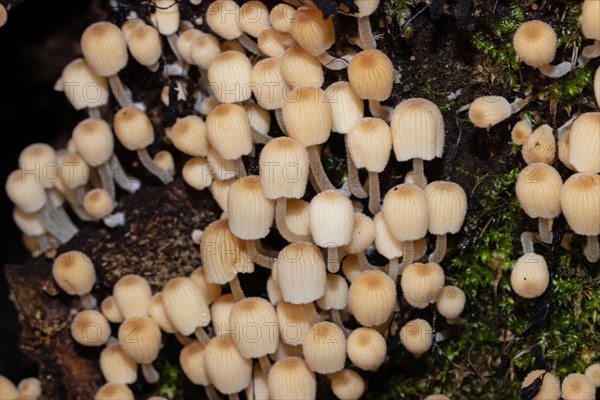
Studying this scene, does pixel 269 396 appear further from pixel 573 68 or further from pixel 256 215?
pixel 573 68

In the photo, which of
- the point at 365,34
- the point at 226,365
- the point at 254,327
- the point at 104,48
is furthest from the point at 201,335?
the point at 365,34

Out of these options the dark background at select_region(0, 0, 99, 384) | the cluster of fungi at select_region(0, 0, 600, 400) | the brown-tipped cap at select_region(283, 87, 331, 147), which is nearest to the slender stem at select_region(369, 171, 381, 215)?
the cluster of fungi at select_region(0, 0, 600, 400)

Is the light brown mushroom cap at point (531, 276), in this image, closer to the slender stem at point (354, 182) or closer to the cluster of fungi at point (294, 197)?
the cluster of fungi at point (294, 197)

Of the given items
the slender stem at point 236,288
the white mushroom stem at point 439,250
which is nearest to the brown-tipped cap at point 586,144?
the white mushroom stem at point 439,250

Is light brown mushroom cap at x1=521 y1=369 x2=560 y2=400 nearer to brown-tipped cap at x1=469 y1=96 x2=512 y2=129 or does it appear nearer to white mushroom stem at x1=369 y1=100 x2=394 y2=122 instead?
brown-tipped cap at x1=469 y1=96 x2=512 y2=129

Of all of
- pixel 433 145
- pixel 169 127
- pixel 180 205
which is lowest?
pixel 180 205

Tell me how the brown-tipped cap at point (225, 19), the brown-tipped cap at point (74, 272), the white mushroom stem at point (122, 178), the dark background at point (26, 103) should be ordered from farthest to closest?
the dark background at point (26, 103) → the white mushroom stem at point (122, 178) → the brown-tipped cap at point (74, 272) → the brown-tipped cap at point (225, 19)

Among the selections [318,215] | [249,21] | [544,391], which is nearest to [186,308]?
[318,215]
